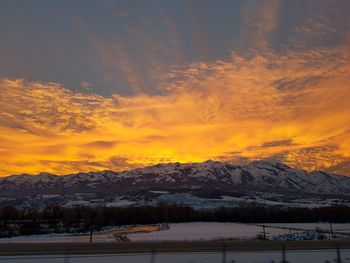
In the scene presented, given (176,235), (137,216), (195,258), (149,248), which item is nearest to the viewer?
(195,258)

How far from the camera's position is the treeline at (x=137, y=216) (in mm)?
140000

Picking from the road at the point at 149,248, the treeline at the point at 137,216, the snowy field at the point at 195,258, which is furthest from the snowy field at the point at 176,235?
the snowy field at the point at 195,258

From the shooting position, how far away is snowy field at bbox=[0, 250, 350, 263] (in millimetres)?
28828

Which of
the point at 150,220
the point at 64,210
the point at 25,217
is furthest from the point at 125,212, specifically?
the point at 25,217

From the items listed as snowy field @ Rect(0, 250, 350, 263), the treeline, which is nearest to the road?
snowy field @ Rect(0, 250, 350, 263)

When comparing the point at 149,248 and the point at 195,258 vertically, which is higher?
the point at 149,248

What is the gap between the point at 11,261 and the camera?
93.0 feet

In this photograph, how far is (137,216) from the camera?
525 feet

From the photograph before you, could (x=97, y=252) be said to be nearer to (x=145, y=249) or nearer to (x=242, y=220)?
(x=145, y=249)

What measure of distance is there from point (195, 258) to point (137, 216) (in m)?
132

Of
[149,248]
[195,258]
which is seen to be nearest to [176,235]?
[149,248]

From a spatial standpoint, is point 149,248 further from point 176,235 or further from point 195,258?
point 176,235

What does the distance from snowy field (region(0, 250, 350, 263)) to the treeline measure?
105 meters

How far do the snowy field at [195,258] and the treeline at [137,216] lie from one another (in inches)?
4140
